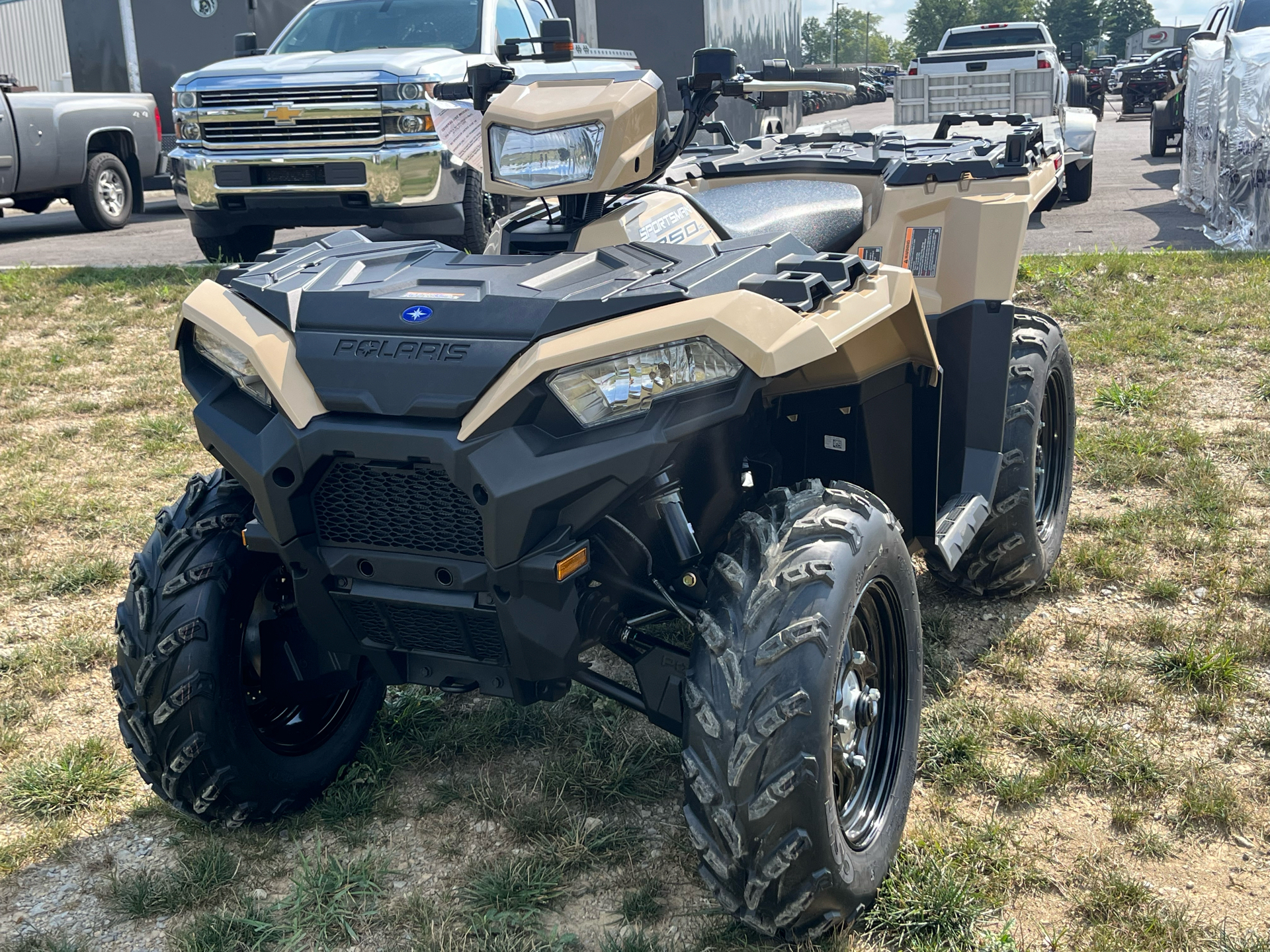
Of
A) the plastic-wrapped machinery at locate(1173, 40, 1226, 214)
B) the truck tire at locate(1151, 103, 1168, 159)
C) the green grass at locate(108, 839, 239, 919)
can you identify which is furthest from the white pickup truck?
the green grass at locate(108, 839, 239, 919)

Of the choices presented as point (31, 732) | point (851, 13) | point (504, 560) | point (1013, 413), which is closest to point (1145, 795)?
point (1013, 413)

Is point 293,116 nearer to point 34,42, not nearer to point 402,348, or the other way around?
point 402,348

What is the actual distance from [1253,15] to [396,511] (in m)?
14.2

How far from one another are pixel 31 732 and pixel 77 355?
4.78 m

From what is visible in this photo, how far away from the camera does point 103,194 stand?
13.1 meters

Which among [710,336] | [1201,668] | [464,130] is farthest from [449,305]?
[1201,668]

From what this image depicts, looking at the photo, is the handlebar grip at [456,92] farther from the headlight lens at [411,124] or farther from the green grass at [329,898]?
the headlight lens at [411,124]

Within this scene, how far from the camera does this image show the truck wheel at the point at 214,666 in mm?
2713

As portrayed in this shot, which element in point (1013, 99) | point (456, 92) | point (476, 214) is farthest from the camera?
point (1013, 99)

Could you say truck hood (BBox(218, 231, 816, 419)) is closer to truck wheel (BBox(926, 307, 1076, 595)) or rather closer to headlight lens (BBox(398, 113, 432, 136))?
truck wheel (BBox(926, 307, 1076, 595))

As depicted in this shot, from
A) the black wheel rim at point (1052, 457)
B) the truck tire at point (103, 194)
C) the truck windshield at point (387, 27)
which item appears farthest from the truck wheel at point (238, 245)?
the black wheel rim at point (1052, 457)

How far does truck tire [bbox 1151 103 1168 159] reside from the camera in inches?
659

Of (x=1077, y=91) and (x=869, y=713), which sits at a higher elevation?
(x=1077, y=91)

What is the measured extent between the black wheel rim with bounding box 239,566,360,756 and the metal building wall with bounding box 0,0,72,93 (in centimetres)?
2428
